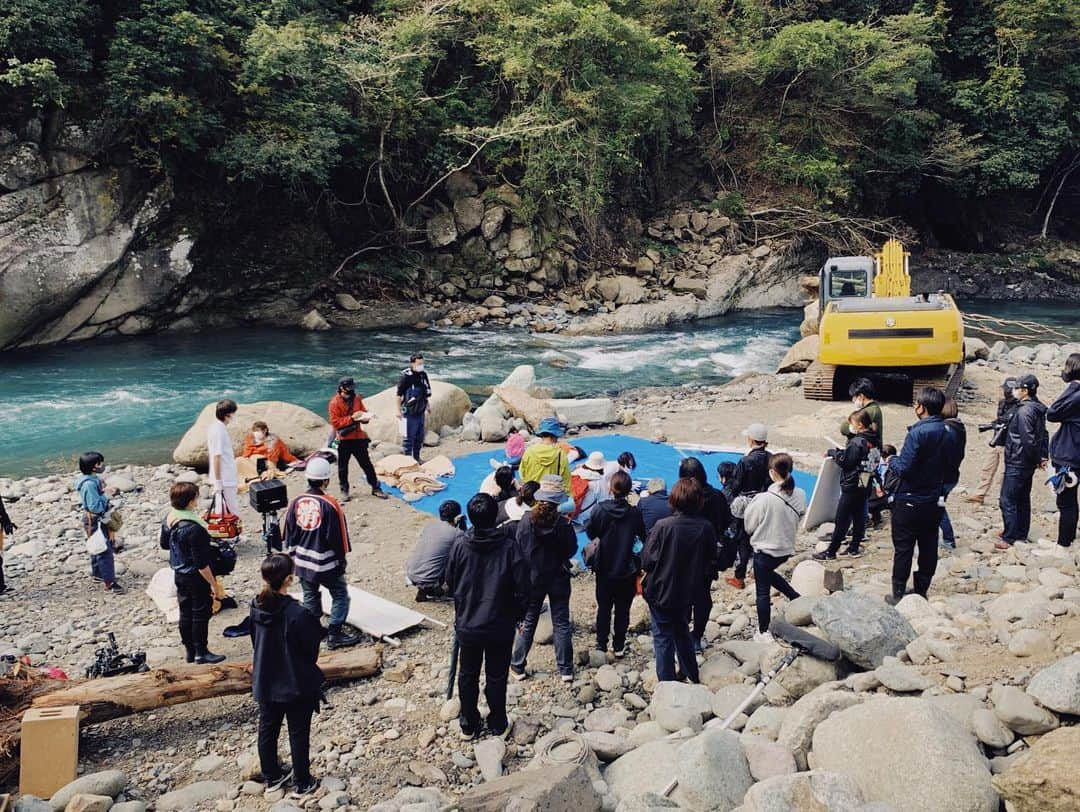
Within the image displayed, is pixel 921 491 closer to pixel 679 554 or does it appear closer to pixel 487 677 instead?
pixel 679 554

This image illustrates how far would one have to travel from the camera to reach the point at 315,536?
588cm

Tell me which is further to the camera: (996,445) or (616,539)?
(996,445)

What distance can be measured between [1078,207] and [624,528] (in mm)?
37870

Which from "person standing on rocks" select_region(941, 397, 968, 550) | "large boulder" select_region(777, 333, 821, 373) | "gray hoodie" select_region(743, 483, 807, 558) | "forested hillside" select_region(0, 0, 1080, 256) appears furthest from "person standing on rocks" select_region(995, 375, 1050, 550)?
"forested hillside" select_region(0, 0, 1080, 256)

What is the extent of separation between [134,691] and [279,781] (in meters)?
1.16

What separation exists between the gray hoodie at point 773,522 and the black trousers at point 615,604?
0.92 m

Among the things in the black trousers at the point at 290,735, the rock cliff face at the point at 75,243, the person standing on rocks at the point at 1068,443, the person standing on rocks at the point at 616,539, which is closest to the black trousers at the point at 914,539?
the person standing on rocks at the point at 1068,443

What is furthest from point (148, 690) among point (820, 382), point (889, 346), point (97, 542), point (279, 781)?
point (820, 382)

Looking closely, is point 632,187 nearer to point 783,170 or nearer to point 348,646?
point 783,170

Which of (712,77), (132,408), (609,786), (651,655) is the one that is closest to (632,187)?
(712,77)

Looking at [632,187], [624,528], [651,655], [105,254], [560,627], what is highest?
[632,187]

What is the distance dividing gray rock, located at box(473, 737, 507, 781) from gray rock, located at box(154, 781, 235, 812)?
137 cm

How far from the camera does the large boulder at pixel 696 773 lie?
393 cm

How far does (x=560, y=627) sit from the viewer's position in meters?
5.75
